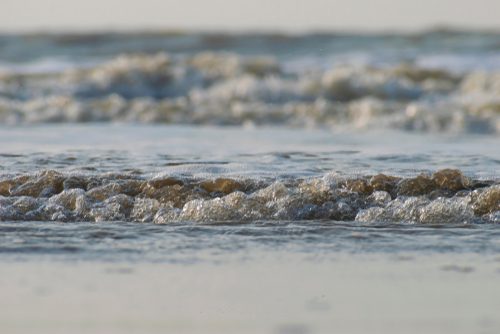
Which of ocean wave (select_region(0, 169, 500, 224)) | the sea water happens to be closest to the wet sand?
the sea water

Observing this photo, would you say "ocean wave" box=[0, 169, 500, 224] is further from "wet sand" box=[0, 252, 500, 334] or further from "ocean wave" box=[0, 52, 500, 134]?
"ocean wave" box=[0, 52, 500, 134]

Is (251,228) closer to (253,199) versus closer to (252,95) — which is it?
(253,199)

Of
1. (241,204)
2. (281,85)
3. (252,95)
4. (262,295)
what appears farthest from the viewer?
(281,85)

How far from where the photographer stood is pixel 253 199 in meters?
4.19

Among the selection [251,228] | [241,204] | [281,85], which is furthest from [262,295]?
[281,85]

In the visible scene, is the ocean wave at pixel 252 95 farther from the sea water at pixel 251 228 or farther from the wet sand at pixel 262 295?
the wet sand at pixel 262 295

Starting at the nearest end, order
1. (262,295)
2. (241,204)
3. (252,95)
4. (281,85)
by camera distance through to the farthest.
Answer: (262,295)
(241,204)
(252,95)
(281,85)

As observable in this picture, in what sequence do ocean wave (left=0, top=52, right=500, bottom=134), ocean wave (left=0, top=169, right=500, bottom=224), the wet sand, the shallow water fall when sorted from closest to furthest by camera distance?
1. the wet sand
2. the shallow water
3. ocean wave (left=0, top=169, right=500, bottom=224)
4. ocean wave (left=0, top=52, right=500, bottom=134)

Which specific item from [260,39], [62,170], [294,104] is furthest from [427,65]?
[62,170]

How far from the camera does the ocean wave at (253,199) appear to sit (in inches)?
161

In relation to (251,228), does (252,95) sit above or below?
below

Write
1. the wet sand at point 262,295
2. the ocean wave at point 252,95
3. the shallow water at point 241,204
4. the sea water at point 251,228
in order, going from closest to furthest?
the wet sand at point 262,295 < the sea water at point 251,228 < the shallow water at point 241,204 < the ocean wave at point 252,95

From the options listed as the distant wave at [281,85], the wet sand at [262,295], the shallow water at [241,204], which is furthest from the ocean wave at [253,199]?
the distant wave at [281,85]

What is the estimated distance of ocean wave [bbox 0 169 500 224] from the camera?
13.4 ft
